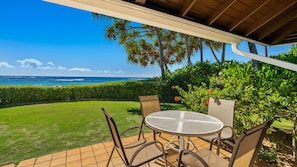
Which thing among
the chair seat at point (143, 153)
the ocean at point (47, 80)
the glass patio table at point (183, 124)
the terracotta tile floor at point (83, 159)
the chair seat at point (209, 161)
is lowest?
the terracotta tile floor at point (83, 159)

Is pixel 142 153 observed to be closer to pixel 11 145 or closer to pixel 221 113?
pixel 221 113

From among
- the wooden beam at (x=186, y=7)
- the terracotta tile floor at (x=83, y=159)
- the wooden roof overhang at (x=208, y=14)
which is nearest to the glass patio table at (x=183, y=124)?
the terracotta tile floor at (x=83, y=159)

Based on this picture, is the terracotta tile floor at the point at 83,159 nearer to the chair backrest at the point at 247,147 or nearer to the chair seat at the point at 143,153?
the chair seat at the point at 143,153

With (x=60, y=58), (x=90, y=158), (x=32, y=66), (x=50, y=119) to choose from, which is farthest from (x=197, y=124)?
(x=32, y=66)

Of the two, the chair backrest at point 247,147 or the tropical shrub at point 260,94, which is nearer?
the chair backrest at point 247,147

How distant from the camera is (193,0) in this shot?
212 centimetres

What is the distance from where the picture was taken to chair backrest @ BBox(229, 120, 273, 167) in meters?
1.35

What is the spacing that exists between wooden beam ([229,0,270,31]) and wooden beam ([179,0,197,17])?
3.43 ft

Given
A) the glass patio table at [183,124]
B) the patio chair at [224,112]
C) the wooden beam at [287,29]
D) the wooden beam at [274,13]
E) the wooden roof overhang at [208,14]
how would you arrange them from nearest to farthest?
the glass patio table at [183,124], the wooden roof overhang at [208,14], the wooden beam at [274,13], the patio chair at [224,112], the wooden beam at [287,29]

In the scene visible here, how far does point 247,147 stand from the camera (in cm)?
144

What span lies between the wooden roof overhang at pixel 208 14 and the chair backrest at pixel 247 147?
1720 mm

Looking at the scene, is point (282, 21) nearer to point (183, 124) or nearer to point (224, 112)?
point (224, 112)

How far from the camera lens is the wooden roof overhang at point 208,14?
2.11 meters

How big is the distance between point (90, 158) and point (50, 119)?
3.58m
